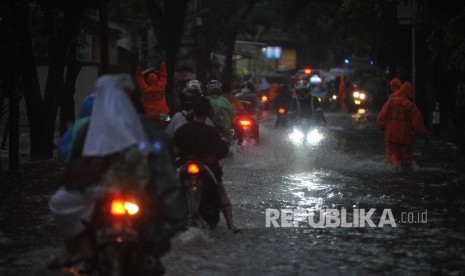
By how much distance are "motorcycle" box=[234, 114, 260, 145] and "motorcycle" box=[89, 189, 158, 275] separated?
13.9m

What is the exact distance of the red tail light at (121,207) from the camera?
6738 mm

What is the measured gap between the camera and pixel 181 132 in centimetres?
949

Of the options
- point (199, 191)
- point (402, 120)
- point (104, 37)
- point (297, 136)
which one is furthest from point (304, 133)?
point (199, 191)

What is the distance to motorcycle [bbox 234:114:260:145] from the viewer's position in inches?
824

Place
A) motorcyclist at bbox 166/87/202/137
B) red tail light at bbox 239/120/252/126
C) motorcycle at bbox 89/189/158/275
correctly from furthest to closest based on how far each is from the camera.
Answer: red tail light at bbox 239/120/252/126 → motorcyclist at bbox 166/87/202/137 → motorcycle at bbox 89/189/158/275

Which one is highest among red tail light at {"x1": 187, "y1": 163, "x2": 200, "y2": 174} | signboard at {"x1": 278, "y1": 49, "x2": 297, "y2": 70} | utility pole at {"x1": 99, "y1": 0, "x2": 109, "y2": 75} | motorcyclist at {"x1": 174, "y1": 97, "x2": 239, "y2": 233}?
signboard at {"x1": 278, "y1": 49, "x2": 297, "y2": 70}

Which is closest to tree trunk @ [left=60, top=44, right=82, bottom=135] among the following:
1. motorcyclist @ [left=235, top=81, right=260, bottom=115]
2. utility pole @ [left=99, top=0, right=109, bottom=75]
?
utility pole @ [left=99, top=0, right=109, bottom=75]

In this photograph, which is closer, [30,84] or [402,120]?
[402,120]

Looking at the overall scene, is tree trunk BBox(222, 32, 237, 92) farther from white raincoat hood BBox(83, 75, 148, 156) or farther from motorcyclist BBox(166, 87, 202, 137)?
Answer: white raincoat hood BBox(83, 75, 148, 156)

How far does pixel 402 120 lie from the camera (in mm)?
15281

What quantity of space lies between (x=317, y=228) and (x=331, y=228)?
0.17 metres

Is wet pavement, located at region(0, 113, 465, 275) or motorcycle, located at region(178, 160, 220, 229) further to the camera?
motorcycle, located at region(178, 160, 220, 229)

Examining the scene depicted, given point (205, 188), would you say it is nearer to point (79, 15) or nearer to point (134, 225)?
point (134, 225)

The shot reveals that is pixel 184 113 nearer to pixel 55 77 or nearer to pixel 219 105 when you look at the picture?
pixel 219 105
